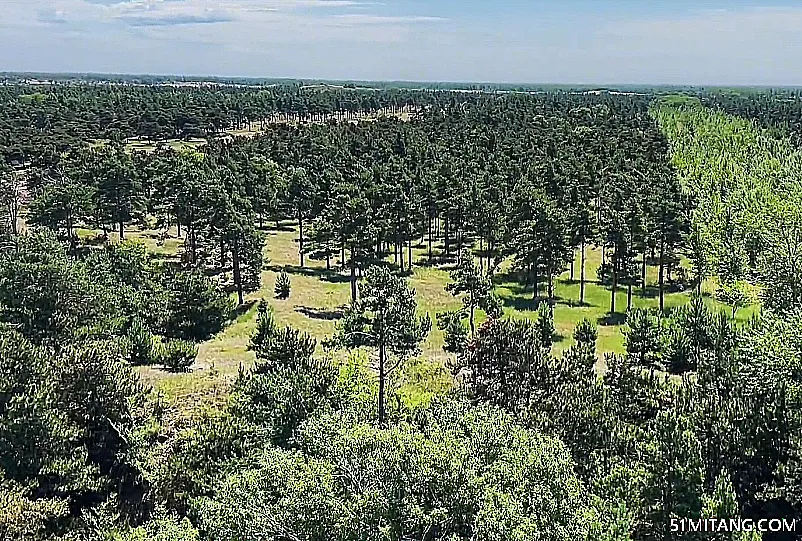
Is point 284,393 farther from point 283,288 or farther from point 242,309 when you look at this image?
point 283,288

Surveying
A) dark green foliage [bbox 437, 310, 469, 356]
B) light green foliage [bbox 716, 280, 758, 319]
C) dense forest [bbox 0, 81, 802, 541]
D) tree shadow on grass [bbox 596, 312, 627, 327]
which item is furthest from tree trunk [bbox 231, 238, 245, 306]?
light green foliage [bbox 716, 280, 758, 319]

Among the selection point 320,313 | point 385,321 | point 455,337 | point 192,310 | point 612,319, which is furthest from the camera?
point 612,319

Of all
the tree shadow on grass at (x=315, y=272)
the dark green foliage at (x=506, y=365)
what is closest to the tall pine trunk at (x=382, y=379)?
the dark green foliage at (x=506, y=365)

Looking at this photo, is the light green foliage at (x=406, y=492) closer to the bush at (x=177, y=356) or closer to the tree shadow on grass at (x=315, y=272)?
the bush at (x=177, y=356)

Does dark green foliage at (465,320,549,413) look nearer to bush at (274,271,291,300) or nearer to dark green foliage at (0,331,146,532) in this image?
dark green foliage at (0,331,146,532)

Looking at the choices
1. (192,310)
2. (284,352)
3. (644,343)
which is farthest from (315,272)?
(644,343)

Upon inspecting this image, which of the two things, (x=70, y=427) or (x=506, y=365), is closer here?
(x=70, y=427)

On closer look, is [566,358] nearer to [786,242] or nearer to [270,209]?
[786,242]
